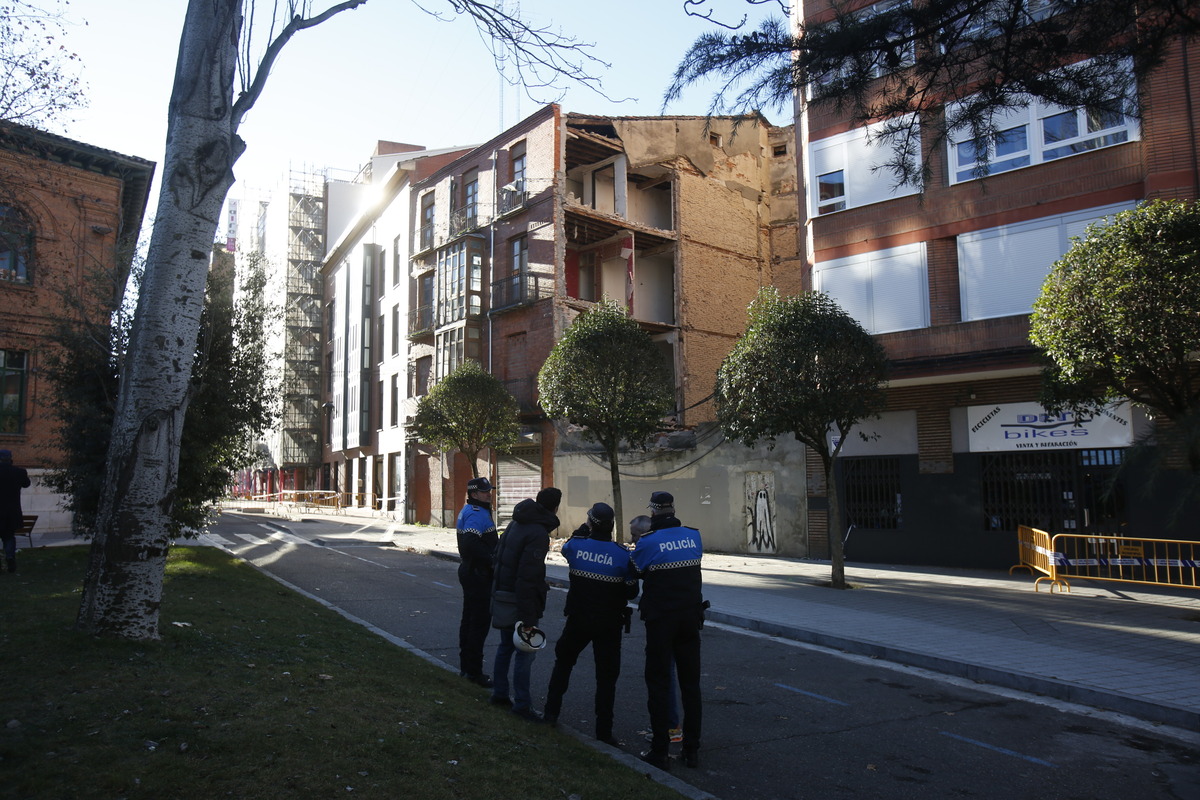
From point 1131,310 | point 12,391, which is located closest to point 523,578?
point 1131,310

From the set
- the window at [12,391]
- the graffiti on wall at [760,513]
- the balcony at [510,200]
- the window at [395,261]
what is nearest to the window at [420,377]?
the window at [395,261]

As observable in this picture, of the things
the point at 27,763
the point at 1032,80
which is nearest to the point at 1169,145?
the point at 1032,80

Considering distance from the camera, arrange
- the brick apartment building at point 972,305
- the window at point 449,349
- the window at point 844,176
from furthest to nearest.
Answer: the window at point 449,349, the window at point 844,176, the brick apartment building at point 972,305

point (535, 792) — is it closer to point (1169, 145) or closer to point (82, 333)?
point (82, 333)

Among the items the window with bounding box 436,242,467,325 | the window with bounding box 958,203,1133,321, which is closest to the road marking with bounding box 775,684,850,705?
the window with bounding box 958,203,1133,321

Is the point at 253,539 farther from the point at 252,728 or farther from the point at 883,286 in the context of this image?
the point at 252,728

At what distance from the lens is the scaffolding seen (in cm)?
5456

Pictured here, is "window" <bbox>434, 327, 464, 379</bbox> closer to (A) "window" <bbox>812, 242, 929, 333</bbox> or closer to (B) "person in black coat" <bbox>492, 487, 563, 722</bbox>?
(A) "window" <bbox>812, 242, 929, 333</bbox>

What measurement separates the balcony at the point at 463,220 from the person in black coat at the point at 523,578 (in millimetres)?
27939

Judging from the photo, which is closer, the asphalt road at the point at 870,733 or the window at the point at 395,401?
the asphalt road at the point at 870,733

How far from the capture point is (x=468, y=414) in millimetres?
24453

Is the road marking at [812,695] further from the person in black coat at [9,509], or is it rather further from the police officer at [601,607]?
the person in black coat at [9,509]

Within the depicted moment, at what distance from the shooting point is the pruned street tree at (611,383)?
60.6ft

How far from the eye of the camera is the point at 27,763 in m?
3.78
